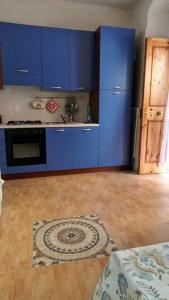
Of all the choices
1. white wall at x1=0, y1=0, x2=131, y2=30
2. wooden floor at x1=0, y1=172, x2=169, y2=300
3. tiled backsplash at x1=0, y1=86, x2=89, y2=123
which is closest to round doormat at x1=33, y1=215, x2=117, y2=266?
wooden floor at x1=0, y1=172, x2=169, y2=300

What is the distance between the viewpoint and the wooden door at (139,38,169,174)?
3.45 meters

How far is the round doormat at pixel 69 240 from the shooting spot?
1.78 m

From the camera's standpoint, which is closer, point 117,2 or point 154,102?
point 154,102

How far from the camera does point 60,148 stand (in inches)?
141

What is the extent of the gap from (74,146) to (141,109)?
1234 mm

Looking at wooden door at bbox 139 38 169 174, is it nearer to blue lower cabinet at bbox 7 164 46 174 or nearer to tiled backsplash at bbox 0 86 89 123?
tiled backsplash at bbox 0 86 89 123

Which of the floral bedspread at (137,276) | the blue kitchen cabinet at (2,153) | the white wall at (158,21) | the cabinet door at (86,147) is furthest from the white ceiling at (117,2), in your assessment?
the floral bedspread at (137,276)

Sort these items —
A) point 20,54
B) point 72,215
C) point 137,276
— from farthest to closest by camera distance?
point 20,54 → point 72,215 → point 137,276

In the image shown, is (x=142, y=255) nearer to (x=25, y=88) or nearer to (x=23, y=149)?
(x=23, y=149)

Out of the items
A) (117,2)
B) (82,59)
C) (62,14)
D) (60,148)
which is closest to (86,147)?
(60,148)

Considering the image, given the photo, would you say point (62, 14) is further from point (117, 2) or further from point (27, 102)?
point (27, 102)

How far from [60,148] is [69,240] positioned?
1.82 m

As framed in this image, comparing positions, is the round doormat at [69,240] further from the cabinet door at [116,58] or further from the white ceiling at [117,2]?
the white ceiling at [117,2]

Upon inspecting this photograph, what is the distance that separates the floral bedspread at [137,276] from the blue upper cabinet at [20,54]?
310 centimetres
